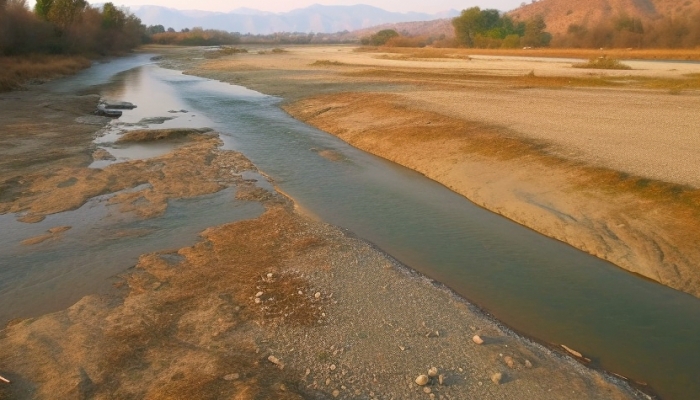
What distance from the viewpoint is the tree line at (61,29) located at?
1596 inches

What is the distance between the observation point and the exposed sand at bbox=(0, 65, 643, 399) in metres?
5.91

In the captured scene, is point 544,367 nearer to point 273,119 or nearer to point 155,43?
point 273,119

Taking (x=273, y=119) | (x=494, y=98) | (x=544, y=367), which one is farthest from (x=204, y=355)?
(x=494, y=98)

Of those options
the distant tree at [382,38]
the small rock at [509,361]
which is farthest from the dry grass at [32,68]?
the distant tree at [382,38]

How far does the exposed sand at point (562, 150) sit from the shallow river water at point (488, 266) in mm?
673

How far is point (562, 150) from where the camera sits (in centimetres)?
1545

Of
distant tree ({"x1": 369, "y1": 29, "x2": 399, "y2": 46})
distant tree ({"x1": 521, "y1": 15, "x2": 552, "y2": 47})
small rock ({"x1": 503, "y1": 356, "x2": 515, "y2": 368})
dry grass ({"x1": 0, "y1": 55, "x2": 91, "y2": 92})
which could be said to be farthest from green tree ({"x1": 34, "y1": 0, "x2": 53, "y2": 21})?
distant tree ({"x1": 369, "y1": 29, "x2": 399, "y2": 46})

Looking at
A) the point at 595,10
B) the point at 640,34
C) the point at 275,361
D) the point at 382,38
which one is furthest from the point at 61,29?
the point at 595,10

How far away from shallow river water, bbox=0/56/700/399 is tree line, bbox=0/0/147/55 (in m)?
34.3

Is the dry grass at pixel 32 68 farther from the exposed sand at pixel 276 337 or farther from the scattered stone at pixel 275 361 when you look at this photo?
the scattered stone at pixel 275 361

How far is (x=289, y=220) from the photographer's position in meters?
11.2

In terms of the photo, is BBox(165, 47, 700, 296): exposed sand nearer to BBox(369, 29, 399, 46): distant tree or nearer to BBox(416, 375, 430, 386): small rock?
BBox(416, 375, 430, 386): small rock

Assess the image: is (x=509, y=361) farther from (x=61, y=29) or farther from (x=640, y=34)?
(x=640, y=34)

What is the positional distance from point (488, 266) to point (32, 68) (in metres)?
41.5
